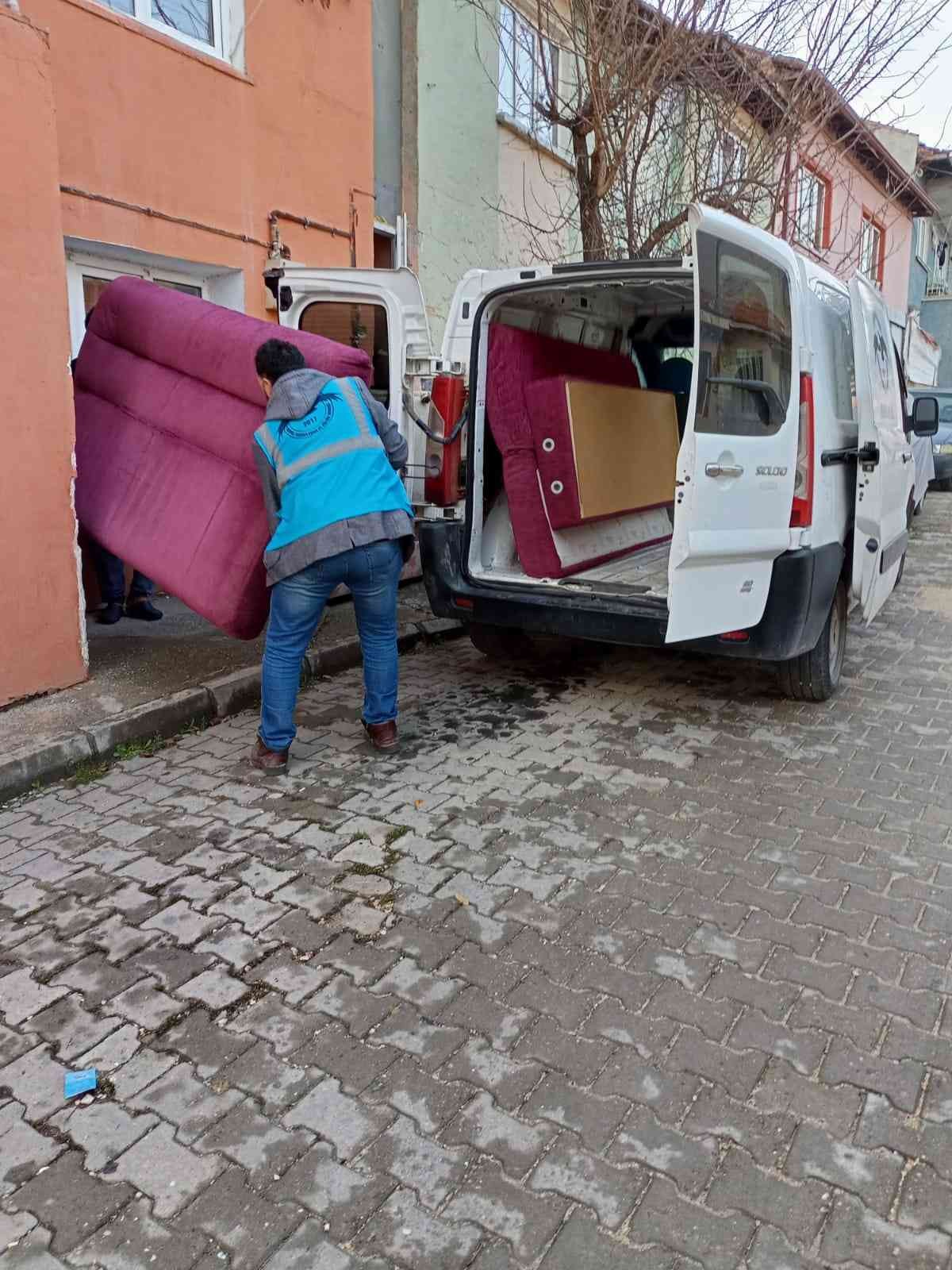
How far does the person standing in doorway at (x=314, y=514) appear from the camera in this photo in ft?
13.1

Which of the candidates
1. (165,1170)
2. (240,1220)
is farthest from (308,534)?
(240,1220)

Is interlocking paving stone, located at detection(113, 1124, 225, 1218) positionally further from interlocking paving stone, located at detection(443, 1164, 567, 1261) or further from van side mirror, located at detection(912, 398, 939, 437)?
van side mirror, located at detection(912, 398, 939, 437)

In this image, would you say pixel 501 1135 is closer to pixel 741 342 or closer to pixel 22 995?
pixel 22 995

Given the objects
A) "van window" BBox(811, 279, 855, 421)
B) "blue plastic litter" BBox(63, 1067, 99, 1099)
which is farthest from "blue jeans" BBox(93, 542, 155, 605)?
"van window" BBox(811, 279, 855, 421)

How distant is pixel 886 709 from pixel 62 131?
233 inches

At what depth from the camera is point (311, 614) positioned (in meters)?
4.15

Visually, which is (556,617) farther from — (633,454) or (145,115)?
(145,115)

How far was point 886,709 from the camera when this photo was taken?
518cm

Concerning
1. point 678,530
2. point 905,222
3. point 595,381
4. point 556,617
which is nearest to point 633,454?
point 595,381

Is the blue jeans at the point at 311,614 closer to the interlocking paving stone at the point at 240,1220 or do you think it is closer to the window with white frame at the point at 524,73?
the interlocking paving stone at the point at 240,1220

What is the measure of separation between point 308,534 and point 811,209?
1252 cm

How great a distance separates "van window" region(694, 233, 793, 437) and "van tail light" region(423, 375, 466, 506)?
5.15 ft

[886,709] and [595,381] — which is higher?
[595,381]

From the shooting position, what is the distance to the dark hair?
401 cm
